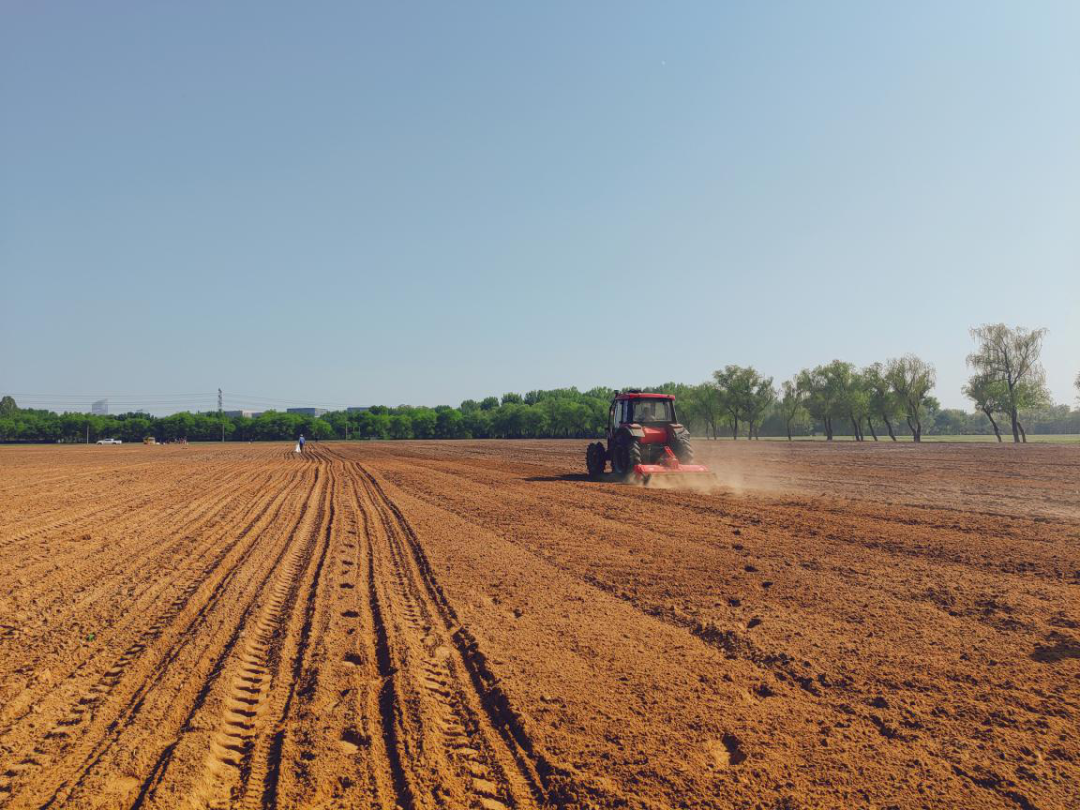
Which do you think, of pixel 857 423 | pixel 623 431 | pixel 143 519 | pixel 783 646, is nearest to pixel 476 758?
pixel 783 646

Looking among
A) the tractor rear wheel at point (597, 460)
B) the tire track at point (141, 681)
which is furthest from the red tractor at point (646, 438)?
the tire track at point (141, 681)

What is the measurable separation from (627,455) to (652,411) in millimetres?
1706

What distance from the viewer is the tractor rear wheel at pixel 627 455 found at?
57.8 ft

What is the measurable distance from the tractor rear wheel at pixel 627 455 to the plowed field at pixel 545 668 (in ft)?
23.3

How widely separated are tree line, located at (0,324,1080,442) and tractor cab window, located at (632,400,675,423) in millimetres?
61519

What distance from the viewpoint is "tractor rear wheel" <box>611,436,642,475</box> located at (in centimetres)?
1761

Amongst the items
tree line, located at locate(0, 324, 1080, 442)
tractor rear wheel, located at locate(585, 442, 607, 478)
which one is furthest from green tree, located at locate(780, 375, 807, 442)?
tractor rear wheel, located at locate(585, 442, 607, 478)

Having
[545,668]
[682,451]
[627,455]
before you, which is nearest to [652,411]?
[682,451]

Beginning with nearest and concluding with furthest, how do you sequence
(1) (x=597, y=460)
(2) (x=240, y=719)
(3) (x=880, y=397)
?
(2) (x=240, y=719) < (1) (x=597, y=460) < (3) (x=880, y=397)

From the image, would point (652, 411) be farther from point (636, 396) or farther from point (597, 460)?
point (597, 460)

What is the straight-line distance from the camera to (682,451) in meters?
18.0

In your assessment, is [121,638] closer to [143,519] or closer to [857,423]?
[143,519]

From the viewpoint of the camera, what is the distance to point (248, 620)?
5.70 m

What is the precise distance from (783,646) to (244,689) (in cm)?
408
